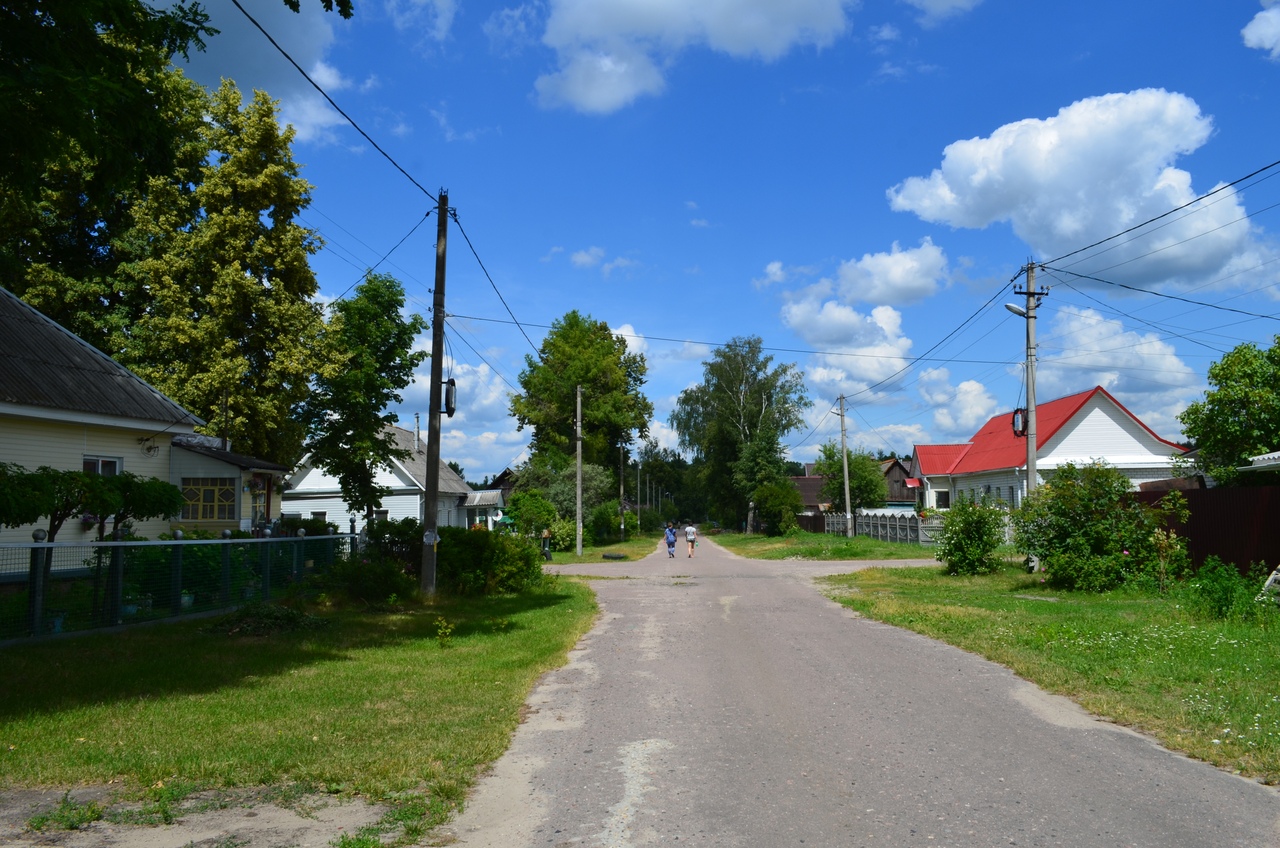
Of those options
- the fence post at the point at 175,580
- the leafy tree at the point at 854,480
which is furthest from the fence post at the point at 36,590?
the leafy tree at the point at 854,480

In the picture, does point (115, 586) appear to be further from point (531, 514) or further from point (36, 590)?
point (531, 514)

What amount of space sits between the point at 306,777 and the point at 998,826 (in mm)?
4399

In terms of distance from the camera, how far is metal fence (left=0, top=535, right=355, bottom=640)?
10445 millimetres

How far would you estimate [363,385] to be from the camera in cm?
2805

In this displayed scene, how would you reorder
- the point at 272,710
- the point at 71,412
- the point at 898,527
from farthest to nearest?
the point at 898,527 → the point at 71,412 → the point at 272,710

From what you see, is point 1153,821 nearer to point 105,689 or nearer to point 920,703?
point 920,703

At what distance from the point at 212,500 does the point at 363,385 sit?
6155 mm

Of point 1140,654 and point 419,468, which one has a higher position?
point 419,468

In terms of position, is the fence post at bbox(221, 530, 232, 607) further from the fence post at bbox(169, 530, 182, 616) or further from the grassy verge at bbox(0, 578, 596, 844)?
the grassy verge at bbox(0, 578, 596, 844)

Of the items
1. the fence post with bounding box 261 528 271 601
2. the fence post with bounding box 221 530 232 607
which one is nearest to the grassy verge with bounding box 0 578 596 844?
the fence post with bounding box 221 530 232 607

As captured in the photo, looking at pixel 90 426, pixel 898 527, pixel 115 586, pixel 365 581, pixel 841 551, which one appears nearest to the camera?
pixel 115 586

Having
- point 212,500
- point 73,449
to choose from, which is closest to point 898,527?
point 212,500

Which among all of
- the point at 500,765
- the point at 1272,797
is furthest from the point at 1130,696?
the point at 500,765

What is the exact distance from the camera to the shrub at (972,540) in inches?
976
